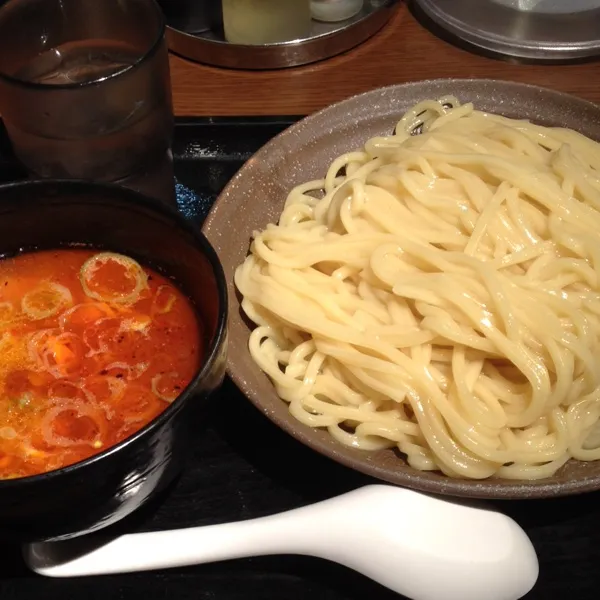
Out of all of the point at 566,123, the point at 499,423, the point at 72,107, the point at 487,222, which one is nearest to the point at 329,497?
the point at 499,423

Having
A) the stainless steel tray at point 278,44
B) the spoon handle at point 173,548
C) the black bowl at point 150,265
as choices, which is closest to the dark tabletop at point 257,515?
the spoon handle at point 173,548

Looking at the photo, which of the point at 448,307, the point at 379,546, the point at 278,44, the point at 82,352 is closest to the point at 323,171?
the point at 448,307

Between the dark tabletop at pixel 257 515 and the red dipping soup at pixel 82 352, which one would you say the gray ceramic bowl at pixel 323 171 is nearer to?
the dark tabletop at pixel 257 515

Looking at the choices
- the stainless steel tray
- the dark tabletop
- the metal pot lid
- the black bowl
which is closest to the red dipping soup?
the black bowl

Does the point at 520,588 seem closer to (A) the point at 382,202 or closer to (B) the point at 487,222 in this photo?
(B) the point at 487,222

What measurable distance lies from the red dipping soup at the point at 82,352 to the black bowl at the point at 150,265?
1.7 inches

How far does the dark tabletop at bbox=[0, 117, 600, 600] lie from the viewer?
4.27 ft

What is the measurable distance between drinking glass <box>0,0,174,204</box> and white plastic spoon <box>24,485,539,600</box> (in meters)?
0.95

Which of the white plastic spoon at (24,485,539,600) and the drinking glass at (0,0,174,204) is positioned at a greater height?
the drinking glass at (0,0,174,204)

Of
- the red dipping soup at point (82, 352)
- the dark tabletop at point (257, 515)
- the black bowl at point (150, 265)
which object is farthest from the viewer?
the dark tabletop at point (257, 515)

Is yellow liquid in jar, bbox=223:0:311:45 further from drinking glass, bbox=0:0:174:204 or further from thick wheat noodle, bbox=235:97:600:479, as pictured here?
thick wheat noodle, bbox=235:97:600:479

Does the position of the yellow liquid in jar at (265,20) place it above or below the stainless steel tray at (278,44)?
above

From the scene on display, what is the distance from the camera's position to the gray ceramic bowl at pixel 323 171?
4.44 ft

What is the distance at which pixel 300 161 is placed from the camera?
6.44 feet
